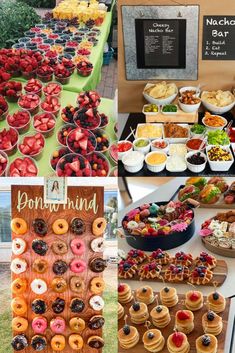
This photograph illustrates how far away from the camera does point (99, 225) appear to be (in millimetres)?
1951

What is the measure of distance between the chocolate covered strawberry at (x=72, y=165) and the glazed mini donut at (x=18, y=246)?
16.6 inches

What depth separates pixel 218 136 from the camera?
255cm

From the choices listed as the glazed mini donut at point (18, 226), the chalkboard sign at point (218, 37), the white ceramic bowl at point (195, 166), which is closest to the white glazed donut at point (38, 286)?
the glazed mini donut at point (18, 226)

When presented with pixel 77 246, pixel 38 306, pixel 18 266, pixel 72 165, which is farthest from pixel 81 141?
pixel 38 306

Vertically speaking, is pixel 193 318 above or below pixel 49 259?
below

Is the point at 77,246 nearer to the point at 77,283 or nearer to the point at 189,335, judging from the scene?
the point at 77,283

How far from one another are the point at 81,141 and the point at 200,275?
0.98 m

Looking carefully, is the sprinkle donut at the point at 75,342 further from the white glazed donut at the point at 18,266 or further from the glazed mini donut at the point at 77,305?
the white glazed donut at the point at 18,266

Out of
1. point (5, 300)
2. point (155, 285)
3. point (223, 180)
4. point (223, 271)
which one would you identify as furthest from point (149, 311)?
point (223, 180)

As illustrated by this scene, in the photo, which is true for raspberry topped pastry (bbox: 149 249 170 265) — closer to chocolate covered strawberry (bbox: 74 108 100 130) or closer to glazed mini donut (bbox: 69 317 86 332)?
glazed mini donut (bbox: 69 317 86 332)

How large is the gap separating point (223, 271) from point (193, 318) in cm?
30

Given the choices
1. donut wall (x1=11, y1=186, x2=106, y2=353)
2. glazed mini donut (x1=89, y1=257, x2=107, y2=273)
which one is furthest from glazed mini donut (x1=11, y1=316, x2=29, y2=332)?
glazed mini donut (x1=89, y1=257, x2=107, y2=273)

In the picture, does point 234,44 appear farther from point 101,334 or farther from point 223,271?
point 101,334

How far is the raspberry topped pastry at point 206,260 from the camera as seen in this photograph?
241cm
